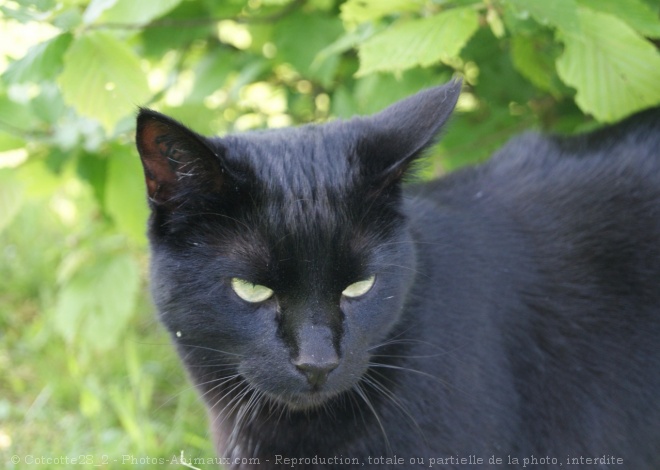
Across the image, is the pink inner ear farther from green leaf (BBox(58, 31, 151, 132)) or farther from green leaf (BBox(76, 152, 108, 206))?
green leaf (BBox(76, 152, 108, 206))

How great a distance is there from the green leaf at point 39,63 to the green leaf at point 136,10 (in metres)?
0.14

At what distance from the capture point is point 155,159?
1488 millimetres

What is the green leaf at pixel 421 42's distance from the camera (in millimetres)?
1896

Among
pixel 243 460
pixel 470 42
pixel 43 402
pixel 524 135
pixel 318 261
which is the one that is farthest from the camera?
pixel 43 402

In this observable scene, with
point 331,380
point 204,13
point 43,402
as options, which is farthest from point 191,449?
point 204,13

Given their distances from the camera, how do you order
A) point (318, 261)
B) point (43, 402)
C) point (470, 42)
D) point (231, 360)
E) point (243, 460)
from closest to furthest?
1. point (318, 261)
2. point (231, 360)
3. point (243, 460)
4. point (470, 42)
5. point (43, 402)

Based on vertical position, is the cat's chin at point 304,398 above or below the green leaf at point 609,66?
below

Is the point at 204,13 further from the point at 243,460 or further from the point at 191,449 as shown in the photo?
the point at 243,460

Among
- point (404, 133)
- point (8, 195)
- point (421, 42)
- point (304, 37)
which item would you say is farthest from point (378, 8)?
point (8, 195)

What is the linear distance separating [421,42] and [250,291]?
799mm

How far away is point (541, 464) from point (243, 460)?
0.70 meters

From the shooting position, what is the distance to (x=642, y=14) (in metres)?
1.98

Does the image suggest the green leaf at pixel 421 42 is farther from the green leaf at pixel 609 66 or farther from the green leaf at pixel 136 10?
the green leaf at pixel 136 10

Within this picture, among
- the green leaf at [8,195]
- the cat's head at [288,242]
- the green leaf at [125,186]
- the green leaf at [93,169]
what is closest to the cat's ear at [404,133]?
the cat's head at [288,242]
